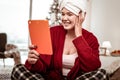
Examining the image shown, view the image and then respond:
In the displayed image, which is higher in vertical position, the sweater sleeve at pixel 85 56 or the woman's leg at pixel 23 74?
the sweater sleeve at pixel 85 56

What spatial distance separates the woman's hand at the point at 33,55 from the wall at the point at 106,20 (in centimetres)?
346

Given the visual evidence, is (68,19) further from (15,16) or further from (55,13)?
(15,16)

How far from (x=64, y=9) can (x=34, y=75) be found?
1.38ft

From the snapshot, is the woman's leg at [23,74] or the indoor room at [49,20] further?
the indoor room at [49,20]

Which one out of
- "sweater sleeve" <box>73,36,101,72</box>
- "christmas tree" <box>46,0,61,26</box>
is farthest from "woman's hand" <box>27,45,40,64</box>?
"christmas tree" <box>46,0,61,26</box>

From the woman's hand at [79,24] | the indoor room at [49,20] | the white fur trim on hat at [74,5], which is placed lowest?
the indoor room at [49,20]

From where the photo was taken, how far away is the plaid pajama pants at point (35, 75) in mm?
Answer: 1252

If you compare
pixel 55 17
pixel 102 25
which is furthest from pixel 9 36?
pixel 102 25

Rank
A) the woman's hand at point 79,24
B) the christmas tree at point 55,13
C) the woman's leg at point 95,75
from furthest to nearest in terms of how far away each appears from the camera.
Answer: the christmas tree at point 55,13, the woman's hand at point 79,24, the woman's leg at point 95,75

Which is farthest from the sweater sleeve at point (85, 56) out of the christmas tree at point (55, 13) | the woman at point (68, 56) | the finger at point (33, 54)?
the christmas tree at point (55, 13)

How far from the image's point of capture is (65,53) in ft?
4.86

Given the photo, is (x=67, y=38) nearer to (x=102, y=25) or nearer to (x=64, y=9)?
(x=64, y=9)

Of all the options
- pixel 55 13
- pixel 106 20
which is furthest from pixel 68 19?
pixel 106 20

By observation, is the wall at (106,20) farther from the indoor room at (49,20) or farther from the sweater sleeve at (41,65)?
→ the sweater sleeve at (41,65)
